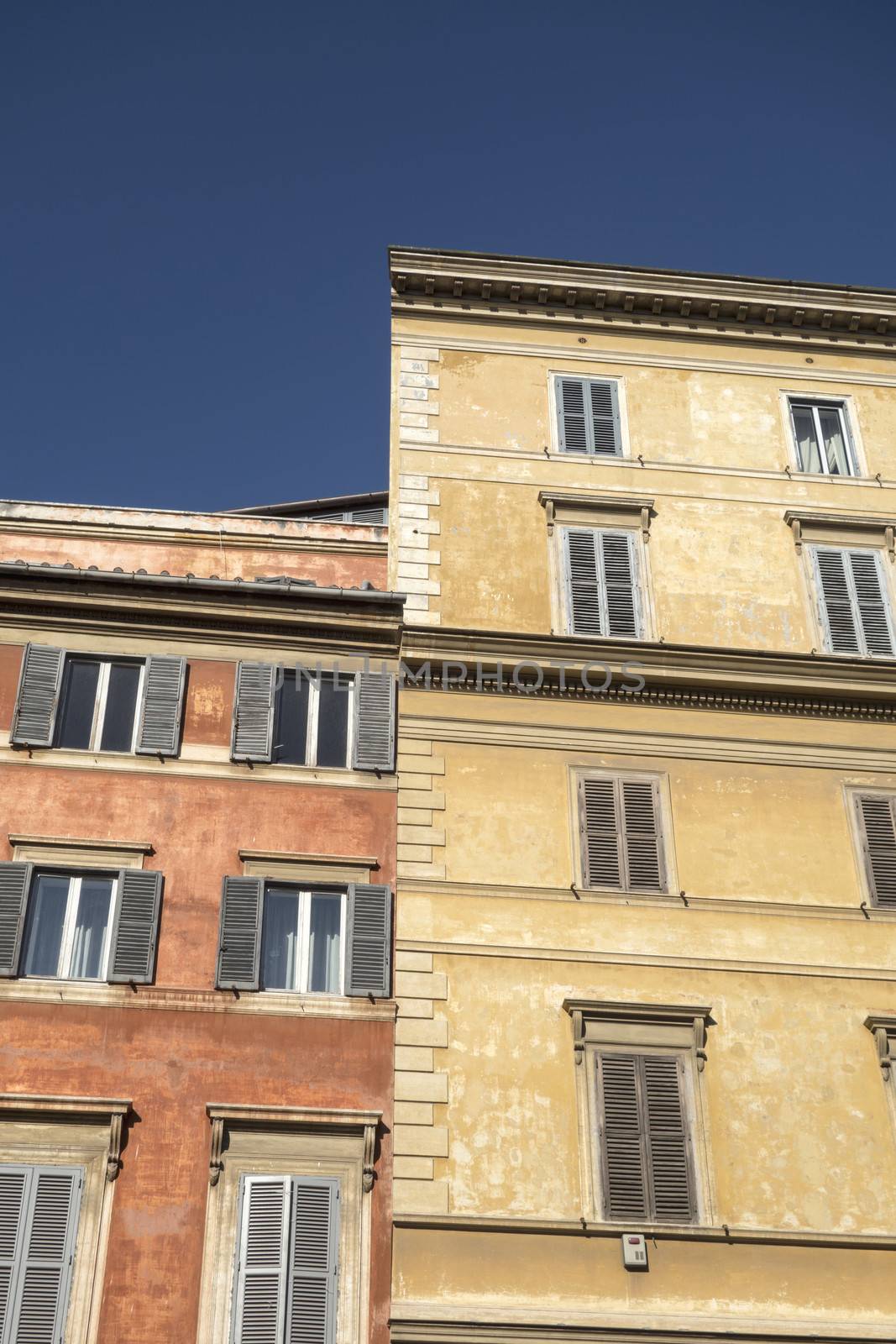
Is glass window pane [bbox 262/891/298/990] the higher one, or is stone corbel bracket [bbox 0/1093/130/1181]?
glass window pane [bbox 262/891/298/990]

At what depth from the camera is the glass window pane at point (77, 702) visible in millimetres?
21078

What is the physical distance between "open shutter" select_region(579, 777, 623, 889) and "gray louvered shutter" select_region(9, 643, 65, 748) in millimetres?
7099

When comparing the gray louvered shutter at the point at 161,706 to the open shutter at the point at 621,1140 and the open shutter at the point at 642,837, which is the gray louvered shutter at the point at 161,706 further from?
the open shutter at the point at 621,1140

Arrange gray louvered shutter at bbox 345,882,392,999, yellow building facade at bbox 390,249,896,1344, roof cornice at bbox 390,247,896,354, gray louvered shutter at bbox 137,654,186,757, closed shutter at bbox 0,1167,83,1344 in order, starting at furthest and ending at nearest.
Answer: roof cornice at bbox 390,247,896,354
gray louvered shutter at bbox 137,654,186,757
gray louvered shutter at bbox 345,882,392,999
yellow building facade at bbox 390,249,896,1344
closed shutter at bbox 0,1167,83,1344

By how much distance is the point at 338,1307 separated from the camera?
1730 cm

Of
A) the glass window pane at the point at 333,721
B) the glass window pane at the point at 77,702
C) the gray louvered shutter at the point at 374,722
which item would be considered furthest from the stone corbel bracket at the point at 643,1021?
the glass window pane at the point at 77,702

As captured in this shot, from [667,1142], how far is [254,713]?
775 cm

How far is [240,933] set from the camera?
19.4 metres

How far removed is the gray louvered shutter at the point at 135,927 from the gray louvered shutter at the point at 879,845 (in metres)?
9.26

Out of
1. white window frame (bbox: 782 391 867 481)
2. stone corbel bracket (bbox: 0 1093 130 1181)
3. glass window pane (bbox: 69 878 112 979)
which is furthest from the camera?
white window frame (bbox: 782 391 867 481)

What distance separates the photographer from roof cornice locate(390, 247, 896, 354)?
26188mm

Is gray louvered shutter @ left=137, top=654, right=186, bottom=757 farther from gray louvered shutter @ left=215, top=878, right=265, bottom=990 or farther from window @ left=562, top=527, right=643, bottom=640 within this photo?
window @ left=562, top=527, right=643, bottom=640

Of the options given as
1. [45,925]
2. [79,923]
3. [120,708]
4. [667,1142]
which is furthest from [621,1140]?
[120,708]

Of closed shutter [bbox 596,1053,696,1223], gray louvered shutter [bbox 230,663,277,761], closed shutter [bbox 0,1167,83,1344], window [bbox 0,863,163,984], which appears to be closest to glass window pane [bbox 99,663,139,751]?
gray louvered shutter [bbox 230,663,277,761]
